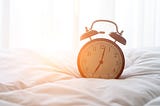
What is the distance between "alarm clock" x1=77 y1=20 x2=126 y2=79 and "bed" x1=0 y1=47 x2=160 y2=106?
0.04m

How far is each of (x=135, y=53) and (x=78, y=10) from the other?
1.20 meters

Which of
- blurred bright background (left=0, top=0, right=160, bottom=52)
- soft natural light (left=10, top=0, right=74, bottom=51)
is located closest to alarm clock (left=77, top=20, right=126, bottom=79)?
blurred bright background (left=0, top=0, right=160, bottom=52)

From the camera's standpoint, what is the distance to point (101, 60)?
879 millimetres

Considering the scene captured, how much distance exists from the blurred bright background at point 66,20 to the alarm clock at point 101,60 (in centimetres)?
105

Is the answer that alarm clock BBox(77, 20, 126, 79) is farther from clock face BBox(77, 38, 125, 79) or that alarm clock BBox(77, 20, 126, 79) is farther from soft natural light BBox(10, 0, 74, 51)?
soft natural light BBox(10, 0, 74, 51)

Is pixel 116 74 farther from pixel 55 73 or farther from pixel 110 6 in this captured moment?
pixel 110 6

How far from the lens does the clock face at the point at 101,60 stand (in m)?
0.86

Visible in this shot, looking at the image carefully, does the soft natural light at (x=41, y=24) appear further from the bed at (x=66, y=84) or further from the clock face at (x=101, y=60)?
the clock face at (x=101, y=60)

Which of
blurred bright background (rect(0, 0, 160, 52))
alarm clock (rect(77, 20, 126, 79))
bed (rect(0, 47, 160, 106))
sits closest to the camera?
bed (rect(0, 47, 160, 106))

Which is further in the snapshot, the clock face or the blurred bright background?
the blurred bright background

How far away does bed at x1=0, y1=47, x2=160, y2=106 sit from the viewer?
0.59 metres

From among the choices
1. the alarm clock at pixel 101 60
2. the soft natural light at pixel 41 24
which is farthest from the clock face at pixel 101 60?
the soft natural light at pixel 41 24

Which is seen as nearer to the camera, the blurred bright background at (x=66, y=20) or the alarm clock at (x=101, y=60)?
the alarm clock at (x=101, y=60)

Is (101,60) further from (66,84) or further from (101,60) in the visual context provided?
(66,84)
